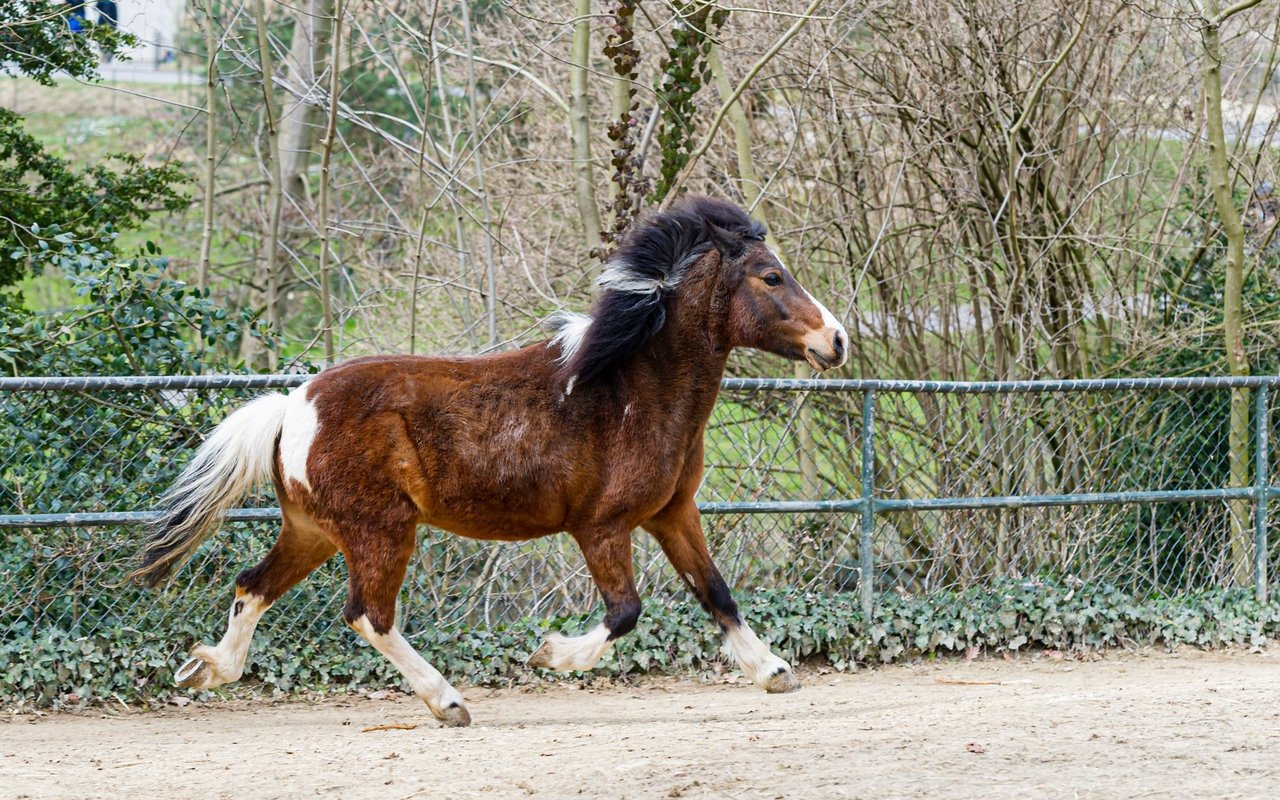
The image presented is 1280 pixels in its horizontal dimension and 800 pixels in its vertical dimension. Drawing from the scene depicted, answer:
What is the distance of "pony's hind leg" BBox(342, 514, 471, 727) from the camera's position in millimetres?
5305

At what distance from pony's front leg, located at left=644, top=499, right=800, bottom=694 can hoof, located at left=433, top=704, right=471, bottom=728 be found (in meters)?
1.10

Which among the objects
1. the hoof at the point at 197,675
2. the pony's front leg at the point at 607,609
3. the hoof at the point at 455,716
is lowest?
the hoof at the point at 455,716

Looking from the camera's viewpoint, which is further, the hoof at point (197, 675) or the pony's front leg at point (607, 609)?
the hoof at point (197, 675)

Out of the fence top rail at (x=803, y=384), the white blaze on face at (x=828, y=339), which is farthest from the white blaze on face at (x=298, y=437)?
the white blaze on face at (x=828, y=339)

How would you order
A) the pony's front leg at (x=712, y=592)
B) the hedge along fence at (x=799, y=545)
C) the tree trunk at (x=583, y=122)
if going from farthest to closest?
the tree trunk at (x=583, y=122) → the hedge along fence at (x=799, y=545) → the pony's front leg at (x=712, y=592)

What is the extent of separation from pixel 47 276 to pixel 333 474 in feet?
52.9

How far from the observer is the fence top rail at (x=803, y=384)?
5.92 meters

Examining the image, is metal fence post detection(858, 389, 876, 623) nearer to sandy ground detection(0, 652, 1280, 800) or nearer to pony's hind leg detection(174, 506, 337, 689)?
sandy ground detection(0, 652, 1280, 800)

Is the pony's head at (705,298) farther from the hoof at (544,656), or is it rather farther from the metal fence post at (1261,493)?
the metal fence post at (1261,493)

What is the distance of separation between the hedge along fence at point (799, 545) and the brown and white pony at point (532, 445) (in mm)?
706

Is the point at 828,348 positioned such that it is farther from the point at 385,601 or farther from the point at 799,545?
the point at 799,545

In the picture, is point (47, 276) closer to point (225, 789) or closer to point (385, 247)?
point (385, 247)

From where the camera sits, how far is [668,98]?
8047 millimetres

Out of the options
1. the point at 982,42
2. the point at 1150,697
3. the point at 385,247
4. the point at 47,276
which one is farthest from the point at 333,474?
the point at 47,276
